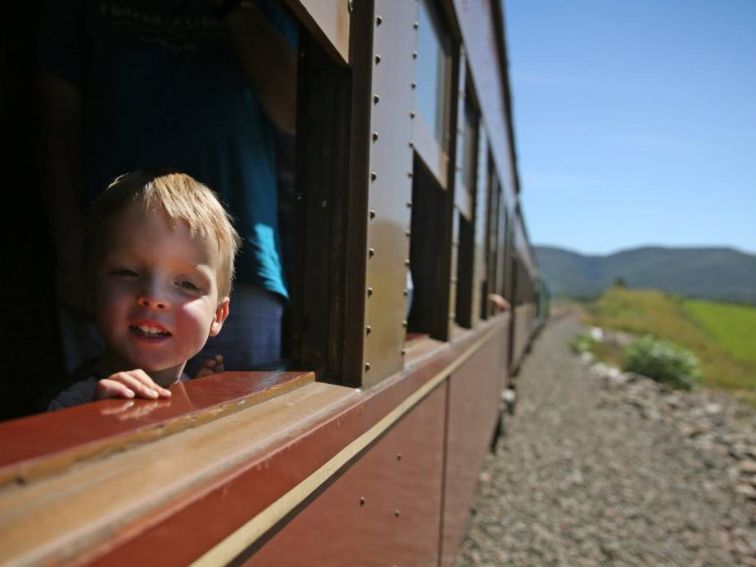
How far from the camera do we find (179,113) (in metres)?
1.54

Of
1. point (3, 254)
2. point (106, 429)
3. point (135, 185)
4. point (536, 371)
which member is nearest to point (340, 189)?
point (135, 185)

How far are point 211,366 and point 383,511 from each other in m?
0.58

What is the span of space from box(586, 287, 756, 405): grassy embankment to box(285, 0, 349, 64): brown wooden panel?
686 inches

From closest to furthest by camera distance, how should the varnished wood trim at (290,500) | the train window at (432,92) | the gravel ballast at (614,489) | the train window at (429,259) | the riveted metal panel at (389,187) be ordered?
the varnished wood trim at (290,500) < the riveted metal panel at (389,187) < the train window at (432,92) < the train window at (429,259) < the gravel ballast at (614,489)

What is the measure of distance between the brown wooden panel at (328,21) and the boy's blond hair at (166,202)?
1.12ft

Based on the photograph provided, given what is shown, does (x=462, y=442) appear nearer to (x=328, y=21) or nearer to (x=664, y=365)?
(x=328, y=21)

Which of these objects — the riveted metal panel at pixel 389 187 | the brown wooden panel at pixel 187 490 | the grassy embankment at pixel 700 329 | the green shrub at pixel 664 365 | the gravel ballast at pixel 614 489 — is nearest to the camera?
the brown wooden panel at pixel 187 490

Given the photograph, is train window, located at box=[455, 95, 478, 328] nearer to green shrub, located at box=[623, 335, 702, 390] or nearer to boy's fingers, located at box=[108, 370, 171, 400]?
boy's fingers, located at box=[108, 370, 171, 400]

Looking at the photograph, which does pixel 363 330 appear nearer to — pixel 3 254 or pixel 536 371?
pixel 3 254

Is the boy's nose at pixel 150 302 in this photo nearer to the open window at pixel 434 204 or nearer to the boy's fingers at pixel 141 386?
the boy's fingers at pixel 141 386

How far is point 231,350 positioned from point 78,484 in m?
0.90

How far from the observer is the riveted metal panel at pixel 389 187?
4.54 feet

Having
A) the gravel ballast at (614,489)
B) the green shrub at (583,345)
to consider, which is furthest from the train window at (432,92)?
the green shrub at (583,345)

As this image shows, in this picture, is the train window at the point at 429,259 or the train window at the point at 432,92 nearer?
the train window at the point at 432,92
